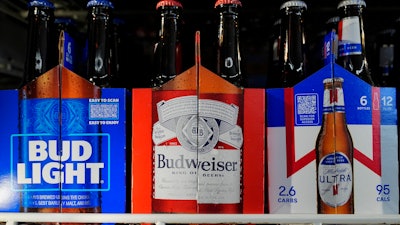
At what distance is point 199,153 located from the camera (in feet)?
3.10

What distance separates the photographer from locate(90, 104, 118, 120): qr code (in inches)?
37.8

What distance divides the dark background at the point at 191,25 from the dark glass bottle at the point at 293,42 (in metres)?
0.29

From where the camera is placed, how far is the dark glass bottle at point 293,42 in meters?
1.09

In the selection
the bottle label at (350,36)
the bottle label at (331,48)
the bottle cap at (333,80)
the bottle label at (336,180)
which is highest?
the bottle label at (350,36)

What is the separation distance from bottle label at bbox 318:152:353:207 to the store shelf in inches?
3.1

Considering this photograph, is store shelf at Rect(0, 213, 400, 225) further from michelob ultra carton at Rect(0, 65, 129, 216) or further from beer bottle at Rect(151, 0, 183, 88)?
beer bottle at Rect(151, 0, 183, 88)

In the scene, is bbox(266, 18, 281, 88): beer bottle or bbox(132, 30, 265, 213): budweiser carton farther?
bbox(266, 18, 281, 88): beer bottle

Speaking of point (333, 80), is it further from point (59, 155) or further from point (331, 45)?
point (59, 155)

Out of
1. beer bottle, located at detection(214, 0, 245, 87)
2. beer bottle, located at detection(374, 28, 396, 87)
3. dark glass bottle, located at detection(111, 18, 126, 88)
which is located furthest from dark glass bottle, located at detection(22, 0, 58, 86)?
beer bottle, located at detection(374, 28, 396, 87)

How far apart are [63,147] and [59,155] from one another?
0.06 ft

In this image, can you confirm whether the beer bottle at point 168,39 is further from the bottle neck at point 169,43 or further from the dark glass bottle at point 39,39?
the dark glass bottle at point 39,39

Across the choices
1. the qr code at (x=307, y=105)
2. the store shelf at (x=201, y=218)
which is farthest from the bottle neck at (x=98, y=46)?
the qr code at (x=307, y=105)

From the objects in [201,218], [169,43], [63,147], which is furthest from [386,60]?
[63,147]

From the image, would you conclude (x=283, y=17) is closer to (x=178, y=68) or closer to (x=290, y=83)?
(x=290, y=83)
